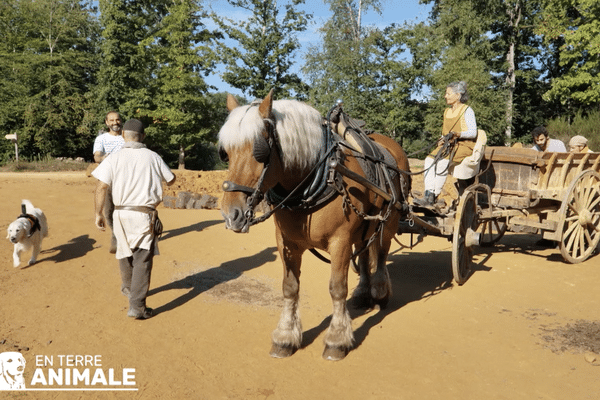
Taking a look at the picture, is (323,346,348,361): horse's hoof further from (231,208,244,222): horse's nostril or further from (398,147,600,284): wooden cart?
(398,147,600,284): wooden cart

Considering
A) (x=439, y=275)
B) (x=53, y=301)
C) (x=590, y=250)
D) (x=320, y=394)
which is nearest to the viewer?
(x=320, y=394)

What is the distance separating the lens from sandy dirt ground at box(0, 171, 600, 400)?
3.46 m

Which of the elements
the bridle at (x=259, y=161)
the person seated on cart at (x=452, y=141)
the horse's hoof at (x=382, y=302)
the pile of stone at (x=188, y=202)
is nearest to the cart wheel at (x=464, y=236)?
the person seated on cart at (x=452, y=141)

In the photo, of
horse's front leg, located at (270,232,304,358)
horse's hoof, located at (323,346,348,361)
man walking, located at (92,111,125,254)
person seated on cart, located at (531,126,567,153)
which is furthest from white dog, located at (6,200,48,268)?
person seated on cart, located at (531,126,567,153)

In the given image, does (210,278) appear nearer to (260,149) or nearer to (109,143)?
(109,143)

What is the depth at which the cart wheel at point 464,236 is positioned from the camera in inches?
215

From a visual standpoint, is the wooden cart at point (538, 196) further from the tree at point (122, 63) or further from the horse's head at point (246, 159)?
the tree at point (122, 63)

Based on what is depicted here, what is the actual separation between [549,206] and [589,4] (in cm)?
1908

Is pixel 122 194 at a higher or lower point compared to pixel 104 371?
higher

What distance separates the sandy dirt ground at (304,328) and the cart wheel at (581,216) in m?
0.25

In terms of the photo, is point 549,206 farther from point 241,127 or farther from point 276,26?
point 276,26

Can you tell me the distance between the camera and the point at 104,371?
367 centimetres

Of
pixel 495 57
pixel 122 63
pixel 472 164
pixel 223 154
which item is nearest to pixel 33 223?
pixel 223 154

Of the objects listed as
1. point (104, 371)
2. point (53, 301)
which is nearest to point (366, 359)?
point (104, 371)
